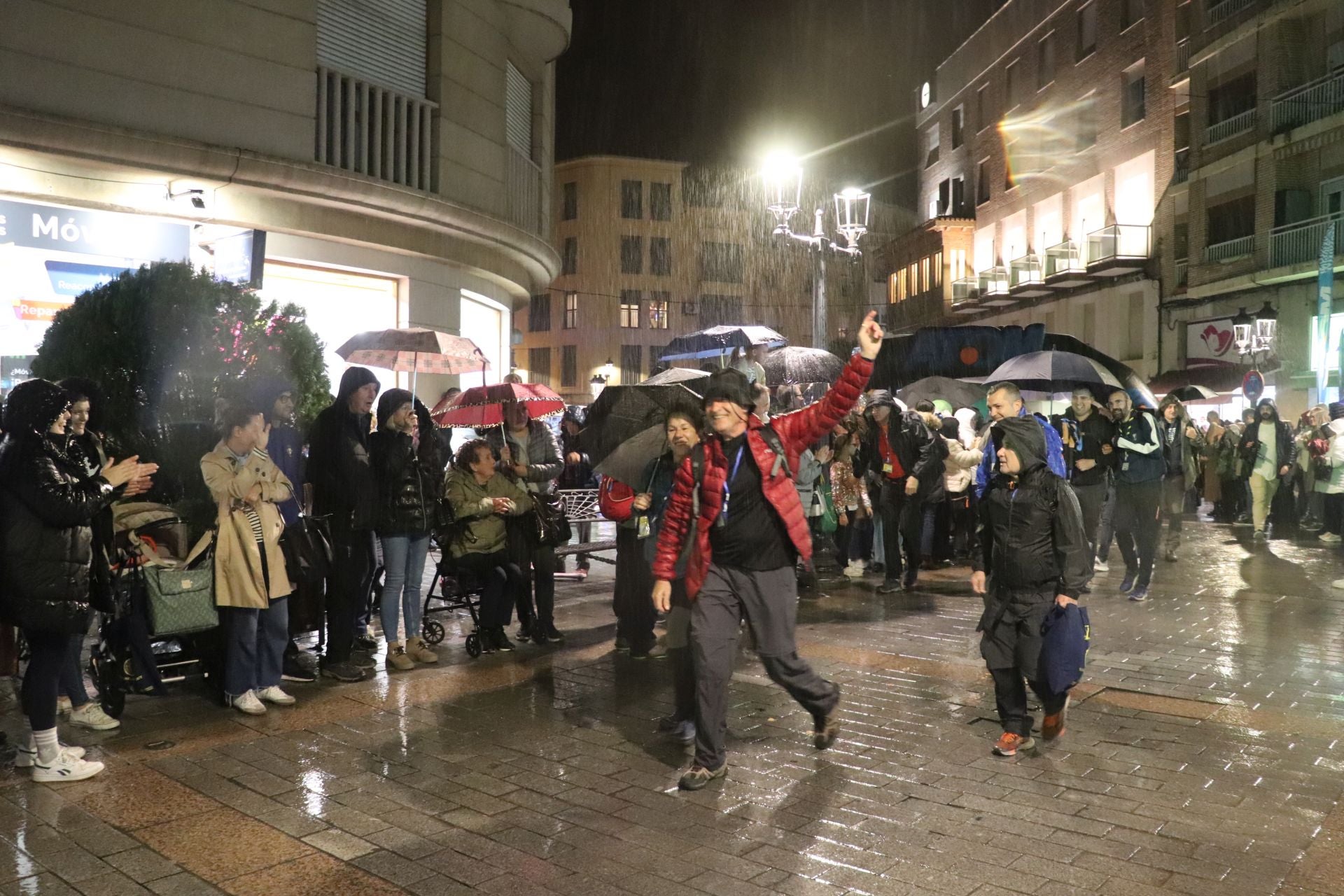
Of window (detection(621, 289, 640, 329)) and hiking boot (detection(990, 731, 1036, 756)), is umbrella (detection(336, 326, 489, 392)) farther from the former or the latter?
window (detection(621, 289, 640, 329))

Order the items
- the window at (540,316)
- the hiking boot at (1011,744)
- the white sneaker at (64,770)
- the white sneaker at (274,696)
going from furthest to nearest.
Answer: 1. the window at (540,316)
2. the white sneaker at (274,696)
3. the hiking boot at (1011,744)
4. the white sneaker at (64,770)

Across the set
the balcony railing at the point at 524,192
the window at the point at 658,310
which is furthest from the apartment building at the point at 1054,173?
the window at the point at 658,310

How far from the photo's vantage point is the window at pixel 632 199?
→ 71938 mm

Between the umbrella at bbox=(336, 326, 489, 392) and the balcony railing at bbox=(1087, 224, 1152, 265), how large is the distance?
27.2 metres

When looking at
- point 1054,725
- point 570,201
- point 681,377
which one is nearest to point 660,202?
point 570,201

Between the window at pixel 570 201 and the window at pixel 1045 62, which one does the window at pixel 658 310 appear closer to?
the window at pixel 570 201

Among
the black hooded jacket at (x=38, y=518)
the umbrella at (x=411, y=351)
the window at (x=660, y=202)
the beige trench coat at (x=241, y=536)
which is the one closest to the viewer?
the black hooded jacket at (x=38, y=518)

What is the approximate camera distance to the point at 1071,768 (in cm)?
558

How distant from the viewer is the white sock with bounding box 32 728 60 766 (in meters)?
5.32

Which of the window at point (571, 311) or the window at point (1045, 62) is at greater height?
the window at point (1045, 62)

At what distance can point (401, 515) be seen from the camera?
300 inches

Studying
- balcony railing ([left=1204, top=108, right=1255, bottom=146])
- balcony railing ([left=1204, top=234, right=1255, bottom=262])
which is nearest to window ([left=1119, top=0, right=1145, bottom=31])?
balcony railing ([left=1204, top=108, right=1255, bottom=146])

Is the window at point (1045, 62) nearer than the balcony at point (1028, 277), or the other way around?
the balcony at point (1028, 277)

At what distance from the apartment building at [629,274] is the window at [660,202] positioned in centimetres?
6
